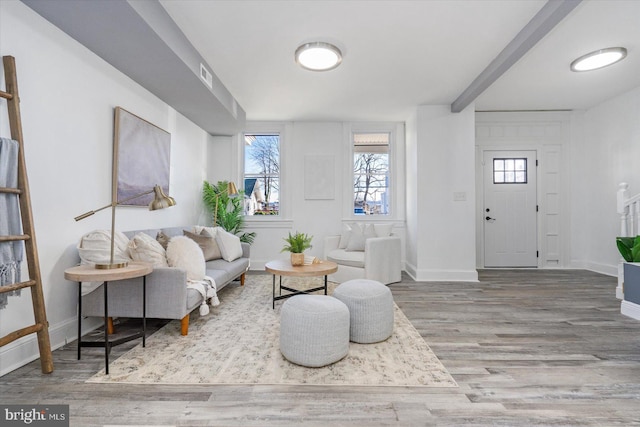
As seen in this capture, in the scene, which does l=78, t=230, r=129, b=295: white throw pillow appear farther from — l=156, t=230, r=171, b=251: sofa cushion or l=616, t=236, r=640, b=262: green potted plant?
l=616, t=236, r=640, b=262: green potted plant

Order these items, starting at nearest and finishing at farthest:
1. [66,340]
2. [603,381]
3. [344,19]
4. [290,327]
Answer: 1. [603,381]
2. [290,327]
3. [66,340]
4. [344,19]

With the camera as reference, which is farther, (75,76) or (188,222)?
(188,222)

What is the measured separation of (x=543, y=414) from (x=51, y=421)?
2407mm

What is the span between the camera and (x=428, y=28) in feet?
9.02

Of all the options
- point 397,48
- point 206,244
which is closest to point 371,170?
point 397,48

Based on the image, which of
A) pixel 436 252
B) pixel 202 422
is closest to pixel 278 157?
pixel 436 252

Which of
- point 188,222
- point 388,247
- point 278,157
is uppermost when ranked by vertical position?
point 278,157

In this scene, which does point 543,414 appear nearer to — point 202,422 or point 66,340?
point 202,422

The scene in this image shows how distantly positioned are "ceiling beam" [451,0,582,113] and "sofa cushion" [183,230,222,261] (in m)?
3.75

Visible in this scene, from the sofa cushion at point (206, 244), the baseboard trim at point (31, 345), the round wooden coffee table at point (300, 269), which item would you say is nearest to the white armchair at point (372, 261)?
the round wooden coffee table at point (300, 269)

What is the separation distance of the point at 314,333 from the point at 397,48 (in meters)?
2.77

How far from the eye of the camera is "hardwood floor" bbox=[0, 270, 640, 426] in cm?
151

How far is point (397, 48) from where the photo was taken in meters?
3.07

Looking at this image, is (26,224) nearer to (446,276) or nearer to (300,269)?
(300,269)
